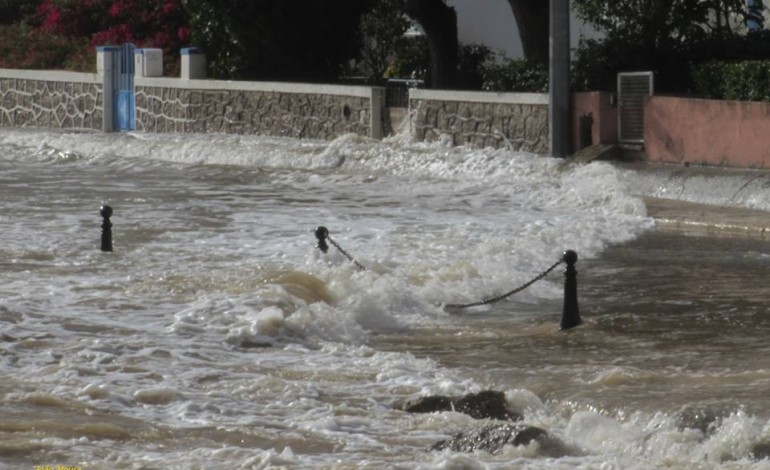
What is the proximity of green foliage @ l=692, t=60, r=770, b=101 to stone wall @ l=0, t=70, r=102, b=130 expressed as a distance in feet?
45.8

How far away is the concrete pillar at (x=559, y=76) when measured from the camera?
75.0ft

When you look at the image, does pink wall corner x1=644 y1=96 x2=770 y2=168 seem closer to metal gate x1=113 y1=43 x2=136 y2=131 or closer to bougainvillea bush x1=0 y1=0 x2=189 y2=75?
metal gate x1=113 y1=43 x2=136 y2=131

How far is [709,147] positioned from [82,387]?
1295 centimetres

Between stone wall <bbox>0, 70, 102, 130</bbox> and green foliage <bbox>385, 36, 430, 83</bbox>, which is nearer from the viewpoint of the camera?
green foliage <bbox>385, 36, 430, 83</bbox>

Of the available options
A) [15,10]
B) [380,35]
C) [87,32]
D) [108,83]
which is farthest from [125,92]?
[15,10]

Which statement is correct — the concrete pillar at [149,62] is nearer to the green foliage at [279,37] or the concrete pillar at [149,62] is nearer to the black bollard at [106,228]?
the green foliage at [279,37]

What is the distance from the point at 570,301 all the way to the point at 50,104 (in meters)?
23.6

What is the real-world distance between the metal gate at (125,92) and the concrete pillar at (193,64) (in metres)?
1.71

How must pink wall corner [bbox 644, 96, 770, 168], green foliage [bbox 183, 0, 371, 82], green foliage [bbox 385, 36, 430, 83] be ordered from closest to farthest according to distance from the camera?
1. pink wall corner [bbox 644, 96, 770, 168]
2. green foliage [bbox 183, 0, 371, 82]
3. green foliage [bbox 385, 36, 430, 83]

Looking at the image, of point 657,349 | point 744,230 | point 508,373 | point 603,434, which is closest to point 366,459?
point 603,434

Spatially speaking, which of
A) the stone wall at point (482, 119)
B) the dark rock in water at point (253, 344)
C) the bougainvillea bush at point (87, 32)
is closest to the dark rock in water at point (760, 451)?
the dark rock in water at point (253, 344)

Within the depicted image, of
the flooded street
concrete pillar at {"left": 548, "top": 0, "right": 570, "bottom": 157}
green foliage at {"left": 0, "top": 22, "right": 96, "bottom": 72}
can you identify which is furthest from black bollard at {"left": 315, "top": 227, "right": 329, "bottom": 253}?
green foliage at {"left": 0, "top": 22, "right": 96, "bottom": 72}

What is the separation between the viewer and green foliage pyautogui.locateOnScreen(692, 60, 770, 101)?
2177 cm

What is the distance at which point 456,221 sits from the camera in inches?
758
